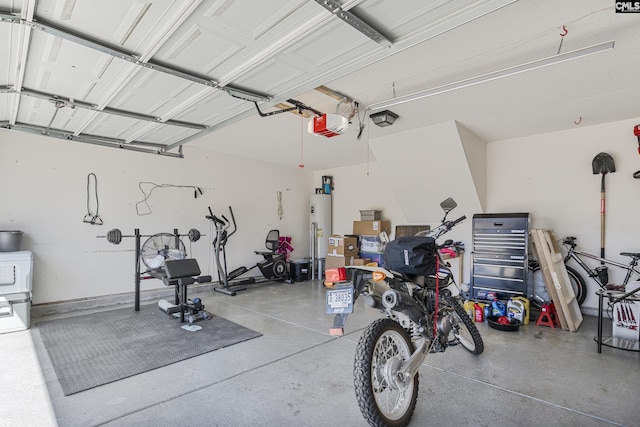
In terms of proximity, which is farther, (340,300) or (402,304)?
(402,304)

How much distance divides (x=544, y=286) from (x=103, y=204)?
20.9ft

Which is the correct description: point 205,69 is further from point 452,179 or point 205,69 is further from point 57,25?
point 452,179

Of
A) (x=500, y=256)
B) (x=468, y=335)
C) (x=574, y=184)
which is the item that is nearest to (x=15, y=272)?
(x=468, y=335)

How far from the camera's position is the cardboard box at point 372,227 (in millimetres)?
6176

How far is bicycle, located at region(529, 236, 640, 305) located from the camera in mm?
3855

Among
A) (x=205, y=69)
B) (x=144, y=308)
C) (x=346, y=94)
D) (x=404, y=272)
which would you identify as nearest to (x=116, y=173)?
(x=144, y=308)

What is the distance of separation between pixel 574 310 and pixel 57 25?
5.52 metres

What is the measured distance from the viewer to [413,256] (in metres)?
2.19

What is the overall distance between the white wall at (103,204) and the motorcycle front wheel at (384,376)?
4.38 meters

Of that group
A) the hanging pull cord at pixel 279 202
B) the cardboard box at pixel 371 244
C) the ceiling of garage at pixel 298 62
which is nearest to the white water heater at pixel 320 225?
the hanging pull cord at pixel 279 202

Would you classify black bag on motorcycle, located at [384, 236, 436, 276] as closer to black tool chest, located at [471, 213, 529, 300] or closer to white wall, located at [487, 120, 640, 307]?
black tool chest, located at [471, 213, 529, 300]

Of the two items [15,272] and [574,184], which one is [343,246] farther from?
[15,272]

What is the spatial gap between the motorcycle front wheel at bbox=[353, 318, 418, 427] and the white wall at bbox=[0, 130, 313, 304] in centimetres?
438

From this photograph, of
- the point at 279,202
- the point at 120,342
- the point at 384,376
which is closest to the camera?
Result: the point at 384,376
